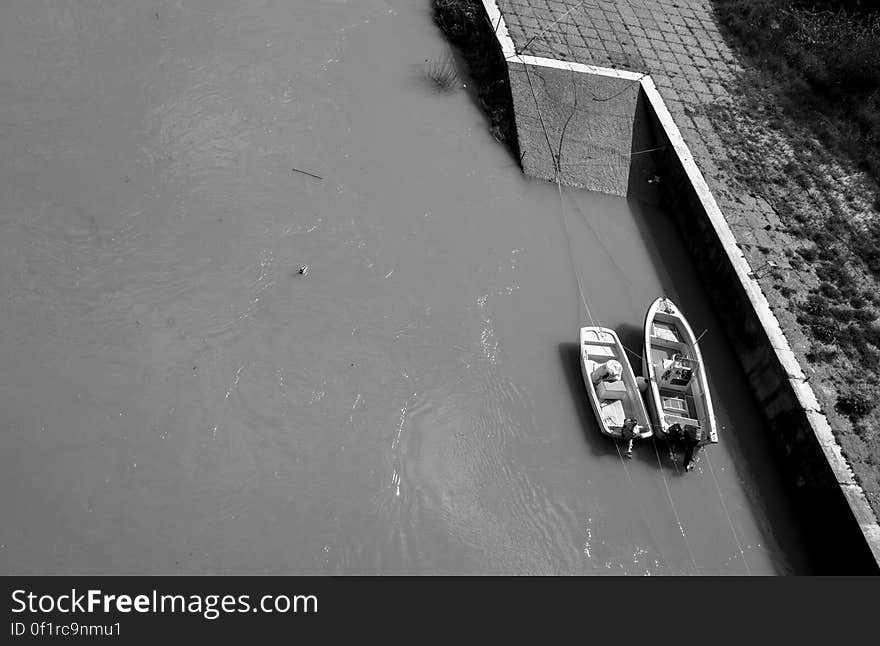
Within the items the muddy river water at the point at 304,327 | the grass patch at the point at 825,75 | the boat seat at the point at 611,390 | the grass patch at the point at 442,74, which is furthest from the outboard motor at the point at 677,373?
the grass patch at the point at 442,74

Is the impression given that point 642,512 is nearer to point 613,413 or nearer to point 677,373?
point 613,413

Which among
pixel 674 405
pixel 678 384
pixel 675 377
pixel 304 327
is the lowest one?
pixel 304 327

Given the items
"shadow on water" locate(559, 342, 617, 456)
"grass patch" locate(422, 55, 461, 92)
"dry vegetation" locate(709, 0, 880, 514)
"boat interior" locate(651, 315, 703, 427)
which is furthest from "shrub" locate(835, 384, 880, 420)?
"grass patch" locate(422, 55, 461, 92)

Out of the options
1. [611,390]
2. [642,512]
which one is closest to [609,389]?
[611,390]

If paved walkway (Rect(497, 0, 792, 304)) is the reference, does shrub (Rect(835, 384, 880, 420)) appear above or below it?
below

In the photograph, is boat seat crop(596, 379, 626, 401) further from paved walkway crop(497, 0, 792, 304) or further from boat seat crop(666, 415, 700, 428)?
paved walkway crop(497, 0, 792, 304)

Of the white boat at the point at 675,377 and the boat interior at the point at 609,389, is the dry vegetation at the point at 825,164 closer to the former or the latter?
the white boat at the point at 675,377
